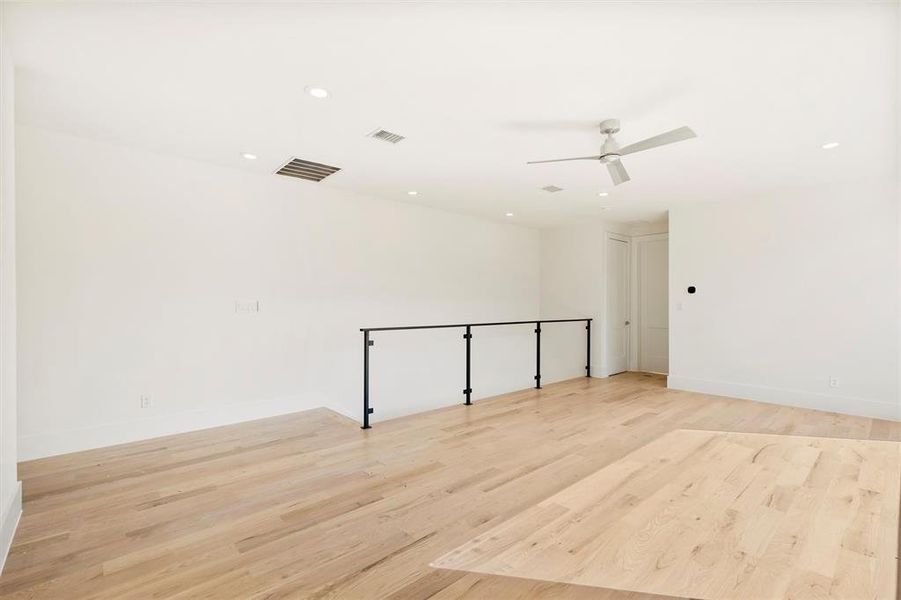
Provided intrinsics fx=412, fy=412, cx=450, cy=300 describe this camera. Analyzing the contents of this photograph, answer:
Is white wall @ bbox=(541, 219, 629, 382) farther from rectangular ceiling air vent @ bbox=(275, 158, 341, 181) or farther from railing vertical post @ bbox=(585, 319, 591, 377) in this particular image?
rectangular ceiling air vent @ bbox=(275, 158, 341, 181)

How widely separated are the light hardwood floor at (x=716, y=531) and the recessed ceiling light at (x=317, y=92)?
285cm

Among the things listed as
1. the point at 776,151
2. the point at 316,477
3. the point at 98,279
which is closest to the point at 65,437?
the point at 98,279

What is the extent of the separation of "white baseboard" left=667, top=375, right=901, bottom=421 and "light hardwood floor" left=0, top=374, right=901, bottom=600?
248mm

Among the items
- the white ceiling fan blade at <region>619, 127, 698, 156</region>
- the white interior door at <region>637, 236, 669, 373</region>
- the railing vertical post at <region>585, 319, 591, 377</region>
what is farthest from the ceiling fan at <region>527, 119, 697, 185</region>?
the white interior door at <region>637, 236, 669, 373</region>

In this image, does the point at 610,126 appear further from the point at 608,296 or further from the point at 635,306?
the point at 635,306

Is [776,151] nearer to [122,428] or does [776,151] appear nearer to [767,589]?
[767,589]

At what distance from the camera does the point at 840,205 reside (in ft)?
15.5

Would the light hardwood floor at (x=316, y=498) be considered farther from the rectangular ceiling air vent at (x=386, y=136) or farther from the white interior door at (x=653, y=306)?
the rectangular ceiling air vent at (x=386, y=136)

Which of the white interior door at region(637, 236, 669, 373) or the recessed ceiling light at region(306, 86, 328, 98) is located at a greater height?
the recessed ceiling light at region(306, 86, 328, 98)

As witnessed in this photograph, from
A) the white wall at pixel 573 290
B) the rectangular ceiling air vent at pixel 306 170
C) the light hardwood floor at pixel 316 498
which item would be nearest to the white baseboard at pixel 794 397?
the light hardwood floor at pixel 316 498

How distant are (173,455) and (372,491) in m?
1.89

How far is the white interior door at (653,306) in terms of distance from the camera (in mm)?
7086

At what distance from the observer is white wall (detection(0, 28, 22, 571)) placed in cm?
211

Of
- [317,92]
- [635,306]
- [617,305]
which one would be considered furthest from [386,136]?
[635,306]
